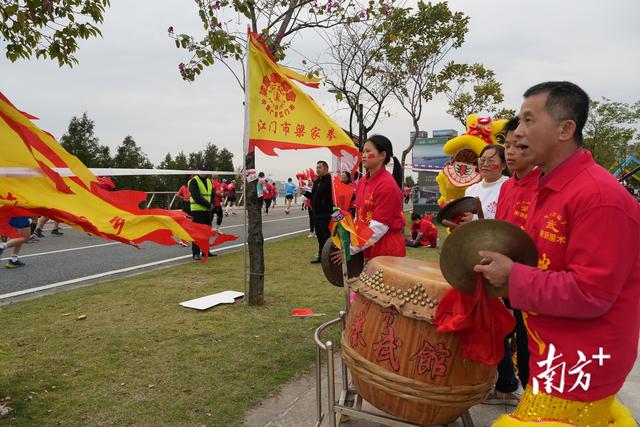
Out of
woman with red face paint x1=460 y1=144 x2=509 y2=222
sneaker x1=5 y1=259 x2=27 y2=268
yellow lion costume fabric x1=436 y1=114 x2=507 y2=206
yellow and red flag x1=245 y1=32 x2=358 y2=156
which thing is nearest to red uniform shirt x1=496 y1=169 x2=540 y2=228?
woman with red face paint x1=460 y1=144 x2=509 y2=222

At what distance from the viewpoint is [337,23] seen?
6.34 meters

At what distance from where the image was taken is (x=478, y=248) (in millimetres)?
1614

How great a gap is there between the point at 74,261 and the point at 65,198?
25.4 feet

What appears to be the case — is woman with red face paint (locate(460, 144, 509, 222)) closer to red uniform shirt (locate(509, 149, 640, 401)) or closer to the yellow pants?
red uniform shirt (locate(509, 149, 640, 401))

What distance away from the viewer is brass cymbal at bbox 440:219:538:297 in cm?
155

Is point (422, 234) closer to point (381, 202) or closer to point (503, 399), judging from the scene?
point (503, 399)

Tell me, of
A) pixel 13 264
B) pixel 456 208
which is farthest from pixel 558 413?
pixel 13 264

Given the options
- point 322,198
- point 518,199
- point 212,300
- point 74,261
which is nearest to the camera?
point 518,199

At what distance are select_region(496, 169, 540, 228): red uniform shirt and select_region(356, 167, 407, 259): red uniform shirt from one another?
92 centimetres

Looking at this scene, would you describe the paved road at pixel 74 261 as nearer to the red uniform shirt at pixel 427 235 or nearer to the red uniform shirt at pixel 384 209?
the red uniform shirt at pixel 427 235

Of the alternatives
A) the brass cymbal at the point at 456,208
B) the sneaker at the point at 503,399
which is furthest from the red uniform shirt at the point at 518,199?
the sneaker at the point at 503,399

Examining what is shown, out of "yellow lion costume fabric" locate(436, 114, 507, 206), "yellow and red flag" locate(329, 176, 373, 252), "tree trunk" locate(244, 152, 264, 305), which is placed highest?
"yellow lion costume fabric" locate(436, 114, 507, 206)

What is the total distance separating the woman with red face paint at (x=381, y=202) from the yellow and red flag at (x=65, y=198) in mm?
1442

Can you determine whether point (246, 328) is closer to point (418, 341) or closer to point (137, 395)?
point (137, 395)
